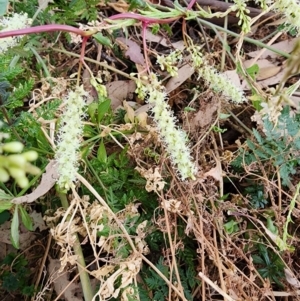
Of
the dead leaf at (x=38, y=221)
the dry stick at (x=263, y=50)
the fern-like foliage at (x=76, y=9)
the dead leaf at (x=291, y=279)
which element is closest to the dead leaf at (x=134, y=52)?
the fern-like foliage at (x=76, y=9)

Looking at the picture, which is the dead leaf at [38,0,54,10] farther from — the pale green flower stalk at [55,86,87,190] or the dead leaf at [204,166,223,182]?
the dead leaf at [204,166,223,182]

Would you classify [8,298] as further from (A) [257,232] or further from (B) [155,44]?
(B) [155,44]

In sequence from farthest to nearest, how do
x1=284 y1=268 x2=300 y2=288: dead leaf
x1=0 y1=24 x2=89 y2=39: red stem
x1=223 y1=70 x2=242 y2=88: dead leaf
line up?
1. x1=223 y1=70 x2=242 y2=88: dead leaf
2. x1=284 y1=268 x2=300 y2=288: dead leaf
3. x1=0 y1=24 x2=89 y2=39: red stem

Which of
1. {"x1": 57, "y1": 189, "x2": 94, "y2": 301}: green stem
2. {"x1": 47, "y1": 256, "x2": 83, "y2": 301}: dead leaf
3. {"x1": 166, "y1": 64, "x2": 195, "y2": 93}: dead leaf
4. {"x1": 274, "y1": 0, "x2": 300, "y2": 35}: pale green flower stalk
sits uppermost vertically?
{"x1": 274, "y1": 0, "x2": 300, "y2": 35}: pale green flower stalk

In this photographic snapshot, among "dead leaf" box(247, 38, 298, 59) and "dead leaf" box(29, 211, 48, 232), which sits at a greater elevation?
"dead leaf" box(247, 38, 298, 59)

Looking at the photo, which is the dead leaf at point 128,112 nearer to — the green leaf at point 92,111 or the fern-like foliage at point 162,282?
the green leaf at point 92,111

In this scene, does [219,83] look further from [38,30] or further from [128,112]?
[38,30]

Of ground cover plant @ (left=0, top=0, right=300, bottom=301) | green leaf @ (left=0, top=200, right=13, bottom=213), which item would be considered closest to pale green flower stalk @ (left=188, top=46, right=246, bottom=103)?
ground cover plant @ (left=0, top=0, right=300, bottom=301)

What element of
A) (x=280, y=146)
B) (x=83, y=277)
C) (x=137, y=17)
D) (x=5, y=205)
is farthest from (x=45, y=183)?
(x=280, y=146)
